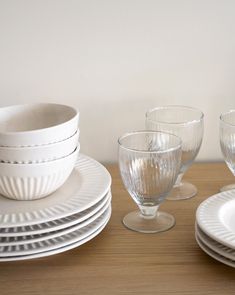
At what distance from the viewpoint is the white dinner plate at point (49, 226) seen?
701 millimetres

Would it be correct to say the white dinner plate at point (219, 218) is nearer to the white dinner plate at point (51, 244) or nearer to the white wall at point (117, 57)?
the white dinner plate at point (51, 244)

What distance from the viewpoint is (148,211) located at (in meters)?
0.82

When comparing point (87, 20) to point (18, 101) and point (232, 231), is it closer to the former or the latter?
point (18, 101)

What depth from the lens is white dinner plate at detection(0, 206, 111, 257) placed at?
696mm

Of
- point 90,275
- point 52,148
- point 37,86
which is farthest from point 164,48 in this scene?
point 90,275

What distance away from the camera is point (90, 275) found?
2.25ft

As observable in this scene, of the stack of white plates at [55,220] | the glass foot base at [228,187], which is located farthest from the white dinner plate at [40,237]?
the glass foot base at [228,187]

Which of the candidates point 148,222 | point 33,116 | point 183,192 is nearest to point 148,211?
point 148,222

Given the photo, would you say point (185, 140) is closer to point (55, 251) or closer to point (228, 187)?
point (228, 187)

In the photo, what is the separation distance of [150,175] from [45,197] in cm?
15

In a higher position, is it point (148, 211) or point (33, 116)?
point (33, 116)

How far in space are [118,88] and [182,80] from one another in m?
0.12

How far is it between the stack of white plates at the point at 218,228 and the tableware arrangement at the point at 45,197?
136mm

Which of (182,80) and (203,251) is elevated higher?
(182,80)
